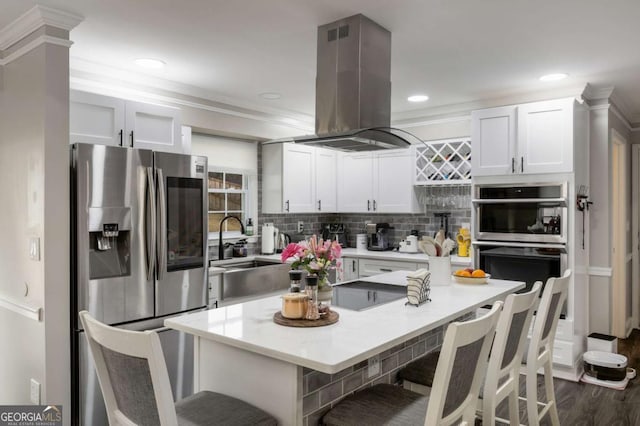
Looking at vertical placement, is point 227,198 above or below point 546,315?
above

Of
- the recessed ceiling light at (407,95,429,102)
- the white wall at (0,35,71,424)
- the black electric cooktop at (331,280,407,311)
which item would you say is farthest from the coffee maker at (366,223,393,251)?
the white wall at (0,35,71,424)

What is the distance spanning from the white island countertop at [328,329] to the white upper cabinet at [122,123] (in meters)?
1.63

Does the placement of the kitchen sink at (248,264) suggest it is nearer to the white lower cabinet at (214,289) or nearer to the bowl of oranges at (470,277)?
the white lower cabinet at (214,289)

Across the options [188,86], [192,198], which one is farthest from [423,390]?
[188,86]

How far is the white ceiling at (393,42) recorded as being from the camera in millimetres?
2500

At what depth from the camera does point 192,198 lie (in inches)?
132

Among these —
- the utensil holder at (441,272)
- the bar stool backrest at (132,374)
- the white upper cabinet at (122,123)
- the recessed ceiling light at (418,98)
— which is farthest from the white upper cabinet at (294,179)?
the bar stool backrest at (132,374)

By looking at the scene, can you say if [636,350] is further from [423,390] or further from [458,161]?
[423,390]

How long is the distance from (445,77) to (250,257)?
254cm

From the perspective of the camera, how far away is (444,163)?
486 centimetres

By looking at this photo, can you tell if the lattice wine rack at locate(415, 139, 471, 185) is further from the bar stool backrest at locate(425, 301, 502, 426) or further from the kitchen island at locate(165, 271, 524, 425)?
the bar stool backrest at locate(425, 301, 502, 426)

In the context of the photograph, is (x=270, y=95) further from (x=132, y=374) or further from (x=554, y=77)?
(x=132, y=374)

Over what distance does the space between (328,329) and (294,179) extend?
10.9 ft

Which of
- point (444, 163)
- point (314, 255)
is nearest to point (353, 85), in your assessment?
point (314, 255)
